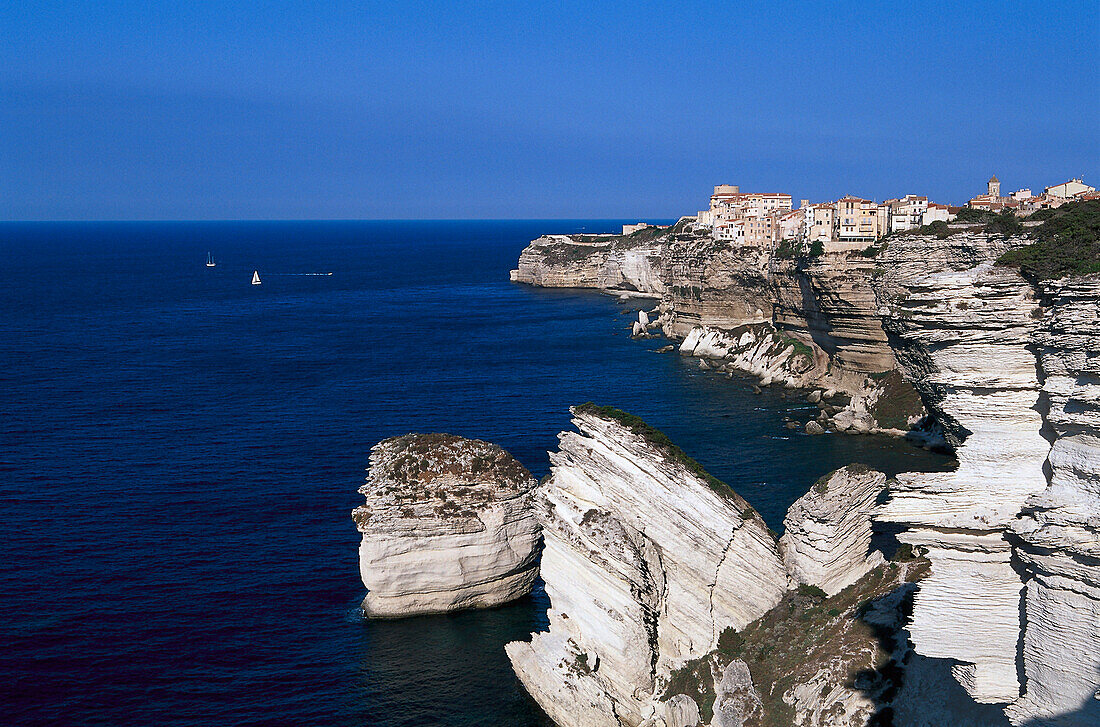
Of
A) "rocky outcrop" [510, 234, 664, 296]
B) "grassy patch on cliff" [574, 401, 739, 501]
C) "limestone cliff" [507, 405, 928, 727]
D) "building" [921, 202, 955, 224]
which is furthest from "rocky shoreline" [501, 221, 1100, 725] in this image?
"rocky outcrop" [510, 234, 664, 296]

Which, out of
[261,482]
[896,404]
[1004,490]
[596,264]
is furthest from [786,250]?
[596,264]

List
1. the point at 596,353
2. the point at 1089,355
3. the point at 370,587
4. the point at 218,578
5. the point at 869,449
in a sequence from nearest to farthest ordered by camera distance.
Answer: the point at 1089,355
the point at 370,587
the point at 218,578
the point at 869,449
the point at 596,353

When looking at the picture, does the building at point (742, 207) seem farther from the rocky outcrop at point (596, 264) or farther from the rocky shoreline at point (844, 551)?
the rocky shoreline at point (844, 551)

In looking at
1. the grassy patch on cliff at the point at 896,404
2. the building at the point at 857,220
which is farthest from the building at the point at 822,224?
the grassy patch on cliff at the point at 896,404

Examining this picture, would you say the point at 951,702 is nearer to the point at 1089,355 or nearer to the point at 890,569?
the point at 890,569

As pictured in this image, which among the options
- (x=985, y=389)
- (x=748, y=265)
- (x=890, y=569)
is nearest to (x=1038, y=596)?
(x=985, y=389)
